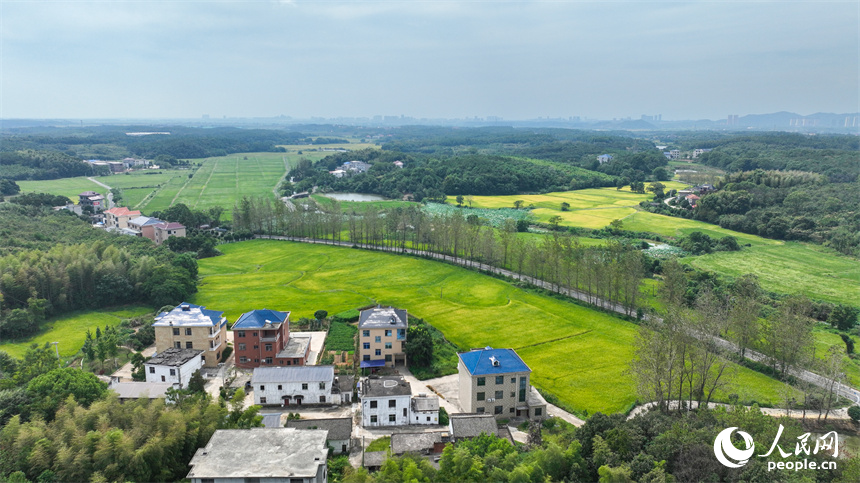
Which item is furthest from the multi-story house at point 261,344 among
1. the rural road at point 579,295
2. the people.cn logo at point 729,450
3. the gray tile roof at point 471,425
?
the rural road at point 579,295

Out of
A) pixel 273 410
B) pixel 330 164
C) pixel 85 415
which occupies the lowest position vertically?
pixel 273 410

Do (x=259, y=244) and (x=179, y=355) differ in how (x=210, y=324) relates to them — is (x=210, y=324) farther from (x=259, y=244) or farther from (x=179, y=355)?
(x=259, y=244)

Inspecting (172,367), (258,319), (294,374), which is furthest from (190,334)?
(294,374)

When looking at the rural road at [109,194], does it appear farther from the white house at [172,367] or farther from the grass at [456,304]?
the white house at [172,367]

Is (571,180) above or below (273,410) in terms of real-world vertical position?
above

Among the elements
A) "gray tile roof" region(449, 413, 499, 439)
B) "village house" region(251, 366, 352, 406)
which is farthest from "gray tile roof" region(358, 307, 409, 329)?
"gray tile roof" region(449, 413, 499, 439)

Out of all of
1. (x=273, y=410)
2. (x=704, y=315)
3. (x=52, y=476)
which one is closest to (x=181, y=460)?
(x=52, y=476)
